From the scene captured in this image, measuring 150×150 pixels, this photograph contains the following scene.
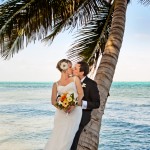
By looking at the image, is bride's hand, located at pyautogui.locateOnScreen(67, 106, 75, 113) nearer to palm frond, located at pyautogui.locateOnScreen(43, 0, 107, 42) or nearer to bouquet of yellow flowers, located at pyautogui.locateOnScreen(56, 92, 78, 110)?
bouquet of yellow flowers, located at pyautogui.locateOnScreen(56, 92, 78, 110)

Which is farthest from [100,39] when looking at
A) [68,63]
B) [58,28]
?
[68,63]

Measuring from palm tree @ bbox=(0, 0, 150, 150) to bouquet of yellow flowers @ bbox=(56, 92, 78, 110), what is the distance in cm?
178

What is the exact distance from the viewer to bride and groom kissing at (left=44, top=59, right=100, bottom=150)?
5977 mm

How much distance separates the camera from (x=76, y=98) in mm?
5934

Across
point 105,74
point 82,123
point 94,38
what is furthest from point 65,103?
point 94,38

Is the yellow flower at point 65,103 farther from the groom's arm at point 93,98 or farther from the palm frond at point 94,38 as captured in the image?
the palm frond at point 94,38

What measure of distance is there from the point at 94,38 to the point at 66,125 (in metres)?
5.58

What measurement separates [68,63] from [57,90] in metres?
0.42

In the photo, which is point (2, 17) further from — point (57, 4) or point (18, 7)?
point (57, 4)

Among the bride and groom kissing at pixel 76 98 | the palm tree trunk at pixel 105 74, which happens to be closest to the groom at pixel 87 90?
the bride and groom kissing at pixel 76 98

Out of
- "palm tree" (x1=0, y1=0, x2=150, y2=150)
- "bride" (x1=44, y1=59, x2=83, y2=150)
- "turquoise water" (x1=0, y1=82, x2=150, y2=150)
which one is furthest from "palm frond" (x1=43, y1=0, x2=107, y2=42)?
"turquoise water" (x1=0, y1=82, x2=150, y2=150)

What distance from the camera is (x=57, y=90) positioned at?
611 centimetres

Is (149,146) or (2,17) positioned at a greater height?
(2,17)

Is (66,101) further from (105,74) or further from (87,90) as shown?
(105,74)
